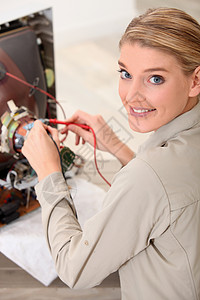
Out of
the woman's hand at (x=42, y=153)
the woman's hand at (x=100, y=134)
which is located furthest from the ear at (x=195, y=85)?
the woman's hand at (x=100, y=134)

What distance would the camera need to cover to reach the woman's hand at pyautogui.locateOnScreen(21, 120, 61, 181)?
1.23 metres

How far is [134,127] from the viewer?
3.64 feet

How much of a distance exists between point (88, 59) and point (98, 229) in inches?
92.8

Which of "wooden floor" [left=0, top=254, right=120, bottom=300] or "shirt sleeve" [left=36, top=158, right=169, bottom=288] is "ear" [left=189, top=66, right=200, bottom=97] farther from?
"wooden floor" [left=0, top=254, right=120, bottom=300]

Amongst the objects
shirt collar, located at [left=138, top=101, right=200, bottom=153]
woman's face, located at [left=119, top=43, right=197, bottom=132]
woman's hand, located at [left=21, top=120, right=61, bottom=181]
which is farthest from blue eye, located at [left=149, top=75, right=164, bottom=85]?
woman's hand, located at [left=21, top=120, right=61, bottom=181]

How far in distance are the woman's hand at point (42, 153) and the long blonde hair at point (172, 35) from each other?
17.3 inches

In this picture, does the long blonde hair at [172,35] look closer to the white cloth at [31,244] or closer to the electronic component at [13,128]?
the electronic component at [13,128]

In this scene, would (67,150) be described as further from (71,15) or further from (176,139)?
(71,15)

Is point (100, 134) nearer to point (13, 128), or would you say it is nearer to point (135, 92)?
point (13, 128)

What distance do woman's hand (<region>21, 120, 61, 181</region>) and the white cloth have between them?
453mm

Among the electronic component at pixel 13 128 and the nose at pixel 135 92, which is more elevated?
the nose at pixel 135 92

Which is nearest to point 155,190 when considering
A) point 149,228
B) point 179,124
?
point 149,228

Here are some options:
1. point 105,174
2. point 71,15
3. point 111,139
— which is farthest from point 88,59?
point 111,139

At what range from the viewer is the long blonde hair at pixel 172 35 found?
0.93 m
